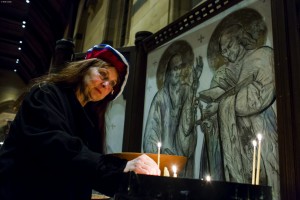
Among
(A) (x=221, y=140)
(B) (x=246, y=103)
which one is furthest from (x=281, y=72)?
(A) (x=221, y=140)

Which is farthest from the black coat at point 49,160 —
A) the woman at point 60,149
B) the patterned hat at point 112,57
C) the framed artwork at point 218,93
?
the framed artwork at point 218,93

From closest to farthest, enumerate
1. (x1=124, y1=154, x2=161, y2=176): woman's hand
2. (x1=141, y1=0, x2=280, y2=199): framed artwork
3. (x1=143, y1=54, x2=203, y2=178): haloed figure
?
(x1=124, y1=154, x2=161, y2=176): woman's hand
(x1=141, y1=0, x2=280, y2=199): framed artwork
(x1=143, y1=54, x2=203, y2=178): haloed figure

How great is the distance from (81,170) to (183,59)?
6.18 ft

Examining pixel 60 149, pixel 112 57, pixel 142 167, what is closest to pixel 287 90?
pixel 112 57

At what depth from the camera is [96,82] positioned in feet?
4.55

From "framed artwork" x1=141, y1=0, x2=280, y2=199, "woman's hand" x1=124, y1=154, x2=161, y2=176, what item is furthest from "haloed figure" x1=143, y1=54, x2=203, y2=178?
"woman's hand" x1=124, y1=154, x2=161, y2=176

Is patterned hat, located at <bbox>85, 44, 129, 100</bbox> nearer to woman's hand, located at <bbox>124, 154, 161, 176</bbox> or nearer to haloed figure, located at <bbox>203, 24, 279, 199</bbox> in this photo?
woman's hand, located at <bbox>124, 154, 161, 176</bbox>

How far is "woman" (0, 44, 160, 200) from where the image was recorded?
3.15 ft

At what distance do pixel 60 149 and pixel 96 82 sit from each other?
470 mm

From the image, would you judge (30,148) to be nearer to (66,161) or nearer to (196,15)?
(66,161)

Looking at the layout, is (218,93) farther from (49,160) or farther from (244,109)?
(49,160)

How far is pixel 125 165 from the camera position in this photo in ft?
3.05

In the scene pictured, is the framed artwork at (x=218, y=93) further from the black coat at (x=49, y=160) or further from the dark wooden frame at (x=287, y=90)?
the black coat at (x=49, y=160)

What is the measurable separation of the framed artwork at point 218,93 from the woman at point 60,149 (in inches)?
33.5
